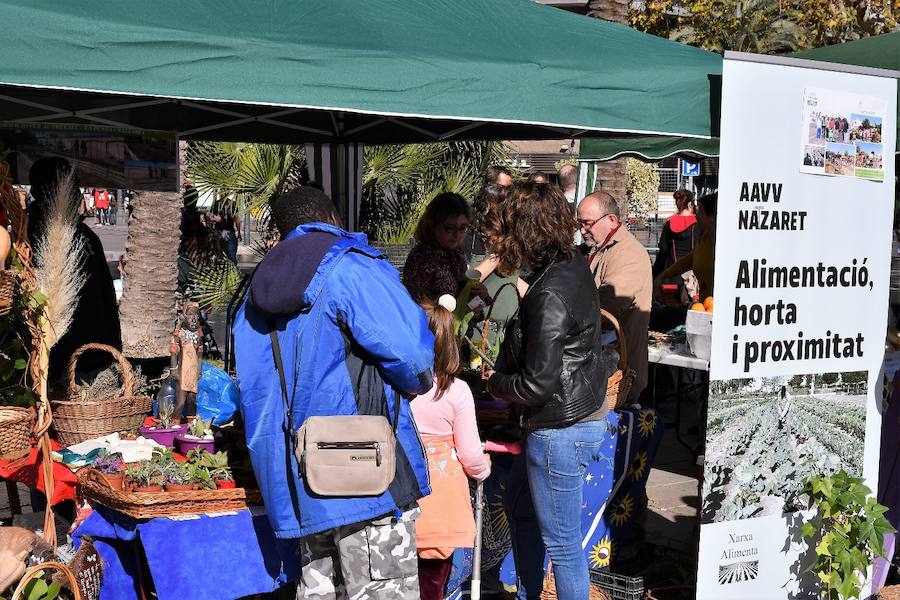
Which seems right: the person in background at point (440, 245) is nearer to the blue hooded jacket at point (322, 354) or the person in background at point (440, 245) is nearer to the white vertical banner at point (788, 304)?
the white vertical banner at point (788, 304)

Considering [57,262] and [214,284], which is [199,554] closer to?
[57,262]

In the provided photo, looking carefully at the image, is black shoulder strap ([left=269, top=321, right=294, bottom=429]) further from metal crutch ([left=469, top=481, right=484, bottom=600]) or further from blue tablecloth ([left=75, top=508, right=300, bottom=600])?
metal crutch ([left=469, top=481, right=484, bottom=600])

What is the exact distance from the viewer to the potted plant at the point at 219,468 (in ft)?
11.7

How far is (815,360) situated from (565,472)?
1.17m

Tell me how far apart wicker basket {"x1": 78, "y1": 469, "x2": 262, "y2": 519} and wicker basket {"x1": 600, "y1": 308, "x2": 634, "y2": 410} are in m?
1.55

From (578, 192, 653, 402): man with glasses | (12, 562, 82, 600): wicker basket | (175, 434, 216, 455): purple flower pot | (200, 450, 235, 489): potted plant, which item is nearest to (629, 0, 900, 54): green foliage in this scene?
(578, 192, 653, 402): man with glasses

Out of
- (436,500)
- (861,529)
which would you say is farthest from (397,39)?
(861,529)

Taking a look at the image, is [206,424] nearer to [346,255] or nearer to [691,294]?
[346,255]

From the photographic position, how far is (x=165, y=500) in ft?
11.2

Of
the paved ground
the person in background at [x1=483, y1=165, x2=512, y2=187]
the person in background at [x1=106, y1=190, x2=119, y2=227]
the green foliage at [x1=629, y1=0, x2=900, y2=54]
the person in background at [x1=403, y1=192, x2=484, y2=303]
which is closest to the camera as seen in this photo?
the paved ground

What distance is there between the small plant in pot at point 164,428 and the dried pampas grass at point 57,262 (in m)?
0.69

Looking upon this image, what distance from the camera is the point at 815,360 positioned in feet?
13.2

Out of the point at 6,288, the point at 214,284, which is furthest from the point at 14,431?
the point at 214,284

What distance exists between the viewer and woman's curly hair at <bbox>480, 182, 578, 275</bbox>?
11.7 ft
